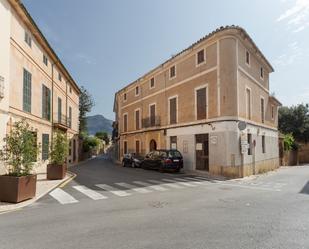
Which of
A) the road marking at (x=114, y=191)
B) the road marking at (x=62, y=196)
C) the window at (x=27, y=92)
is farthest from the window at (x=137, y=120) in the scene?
the road marking at (x=62, y=196)

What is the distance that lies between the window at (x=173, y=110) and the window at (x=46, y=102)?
9379 mm

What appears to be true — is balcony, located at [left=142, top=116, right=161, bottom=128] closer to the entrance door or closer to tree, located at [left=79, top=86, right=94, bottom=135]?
the entrance door

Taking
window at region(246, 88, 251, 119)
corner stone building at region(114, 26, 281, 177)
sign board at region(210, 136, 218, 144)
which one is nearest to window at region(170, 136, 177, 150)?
corner stone building at region(114, 26, 281, 177)

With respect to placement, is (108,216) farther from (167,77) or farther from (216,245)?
(167,77)

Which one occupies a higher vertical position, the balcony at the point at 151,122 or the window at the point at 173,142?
the balcony at the point at 151,122

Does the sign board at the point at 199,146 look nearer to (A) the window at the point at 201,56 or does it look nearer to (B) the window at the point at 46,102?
(A) the window at the point at 201,56

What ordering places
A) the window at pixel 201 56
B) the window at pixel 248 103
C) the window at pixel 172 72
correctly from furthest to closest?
the window at pixel 172 72 → the window at pixel 248 103 → the window at pixel 201 56

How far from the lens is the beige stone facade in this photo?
12.0 metres

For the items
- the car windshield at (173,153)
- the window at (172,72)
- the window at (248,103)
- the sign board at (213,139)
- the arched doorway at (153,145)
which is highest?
the window at (172,72)

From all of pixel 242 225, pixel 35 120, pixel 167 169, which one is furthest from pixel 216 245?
pixel 35 120

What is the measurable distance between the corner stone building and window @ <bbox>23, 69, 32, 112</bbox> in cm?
1044

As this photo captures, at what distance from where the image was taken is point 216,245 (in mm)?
4508

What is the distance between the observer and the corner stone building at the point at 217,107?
16.2 m

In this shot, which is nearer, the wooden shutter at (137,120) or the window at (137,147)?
the window at (137,147)
